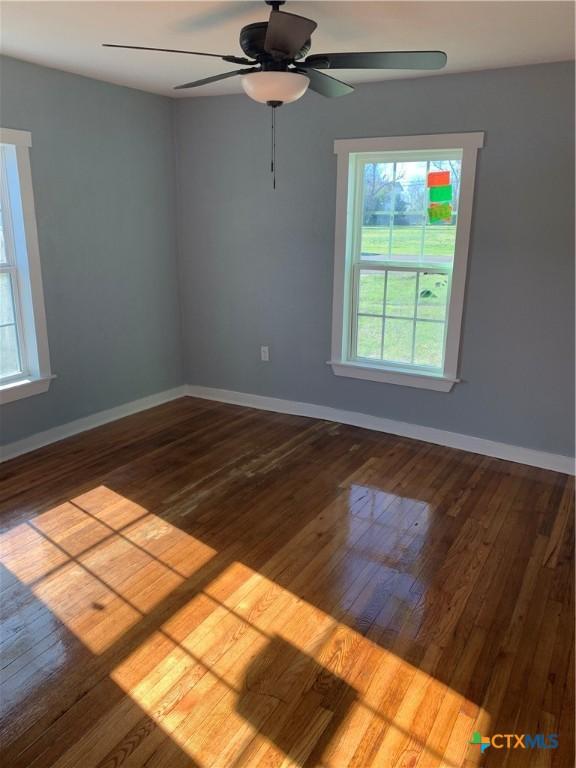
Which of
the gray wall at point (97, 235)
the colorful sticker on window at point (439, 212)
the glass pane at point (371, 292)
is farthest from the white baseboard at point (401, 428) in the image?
Answer: the colorful sticker on window at point (439, 212)

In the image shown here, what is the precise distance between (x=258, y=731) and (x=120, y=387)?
3271 mm

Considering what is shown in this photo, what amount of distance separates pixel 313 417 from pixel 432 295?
4.59 ft

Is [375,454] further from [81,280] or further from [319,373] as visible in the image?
[81,280]

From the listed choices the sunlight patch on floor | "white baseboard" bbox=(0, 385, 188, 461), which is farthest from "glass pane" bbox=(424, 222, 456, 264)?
"white baseboard" bbox=(0, 385, 188, 461)

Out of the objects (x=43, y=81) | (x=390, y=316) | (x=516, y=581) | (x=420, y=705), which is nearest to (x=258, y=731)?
(x=420, y=705)

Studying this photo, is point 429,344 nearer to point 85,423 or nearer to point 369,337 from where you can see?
point 369,337

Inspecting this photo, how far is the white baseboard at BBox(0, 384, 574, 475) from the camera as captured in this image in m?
3.78

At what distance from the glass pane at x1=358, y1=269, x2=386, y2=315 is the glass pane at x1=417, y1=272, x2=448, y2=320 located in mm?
305

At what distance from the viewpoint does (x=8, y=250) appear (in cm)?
370

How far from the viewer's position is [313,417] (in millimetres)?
4668

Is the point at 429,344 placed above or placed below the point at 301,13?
below

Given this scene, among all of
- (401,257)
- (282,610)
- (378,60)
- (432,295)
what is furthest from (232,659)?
(401,257)

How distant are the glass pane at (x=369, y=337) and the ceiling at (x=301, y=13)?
1731 mm

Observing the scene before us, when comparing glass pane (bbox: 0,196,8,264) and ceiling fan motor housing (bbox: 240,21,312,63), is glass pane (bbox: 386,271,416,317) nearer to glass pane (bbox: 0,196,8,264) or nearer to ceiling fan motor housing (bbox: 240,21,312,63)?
ceiling fan motor housing (bbox: 240,21,312,63)
